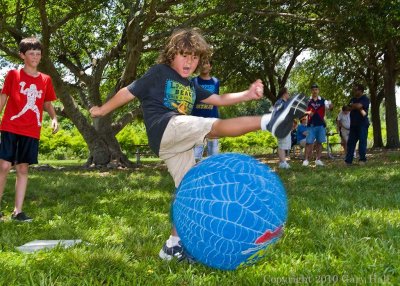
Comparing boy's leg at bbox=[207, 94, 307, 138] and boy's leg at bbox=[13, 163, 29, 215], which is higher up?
boy's leg at bbox=[207, 94, 307, 138]

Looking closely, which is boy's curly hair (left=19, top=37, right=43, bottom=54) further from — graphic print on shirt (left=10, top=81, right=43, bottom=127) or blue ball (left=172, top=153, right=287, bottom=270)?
blue ball (left=172, top=153, right=287, bottom=270)

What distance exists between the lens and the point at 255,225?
284 cm

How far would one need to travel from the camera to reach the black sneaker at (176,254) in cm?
321

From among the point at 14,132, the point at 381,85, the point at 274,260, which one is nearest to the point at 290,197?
the point at 274,260

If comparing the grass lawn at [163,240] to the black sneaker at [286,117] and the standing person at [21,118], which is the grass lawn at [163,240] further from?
the black sneaker at [286,117]

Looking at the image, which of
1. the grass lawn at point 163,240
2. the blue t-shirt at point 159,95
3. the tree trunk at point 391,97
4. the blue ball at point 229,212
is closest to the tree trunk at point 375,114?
the tree trunk at point 391,97

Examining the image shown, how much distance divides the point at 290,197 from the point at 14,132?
3.33 meters

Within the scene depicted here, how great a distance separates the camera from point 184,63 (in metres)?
3.72

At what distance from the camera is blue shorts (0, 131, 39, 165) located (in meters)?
5.05

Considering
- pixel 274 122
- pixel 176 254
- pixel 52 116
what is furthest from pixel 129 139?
pixel 274 122

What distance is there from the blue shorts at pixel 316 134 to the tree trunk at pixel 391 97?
1048 cm

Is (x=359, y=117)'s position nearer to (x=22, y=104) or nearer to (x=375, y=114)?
(x=22, y=104)

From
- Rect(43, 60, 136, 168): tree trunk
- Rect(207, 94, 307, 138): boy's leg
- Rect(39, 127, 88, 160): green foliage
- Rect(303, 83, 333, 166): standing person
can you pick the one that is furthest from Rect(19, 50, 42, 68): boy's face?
Rect(39, 127, 88, 160): green foliage

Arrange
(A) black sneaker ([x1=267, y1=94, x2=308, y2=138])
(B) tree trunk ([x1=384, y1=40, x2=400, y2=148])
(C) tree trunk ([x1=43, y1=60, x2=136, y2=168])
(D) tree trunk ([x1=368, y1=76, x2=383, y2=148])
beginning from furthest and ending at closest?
1. (D) tree trunk ([x1=368, y1=76, x2=383, y2=148])
2. (B) tree trunk ([x1=384, y1=40, x2=400, y2=148])
3. (C) tree trunk ([x1=43, y1=60, x2=136, y2=168])
4. (A) black sneaker ([x1=267, y1=94, x2=308, y2=138])
